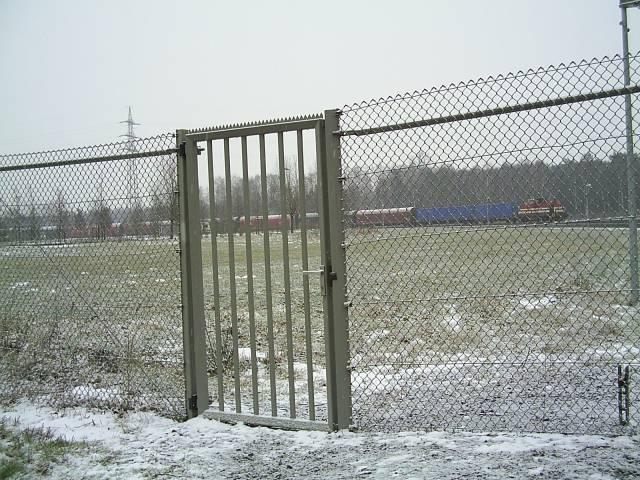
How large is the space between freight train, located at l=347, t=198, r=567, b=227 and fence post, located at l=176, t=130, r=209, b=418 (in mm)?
1616

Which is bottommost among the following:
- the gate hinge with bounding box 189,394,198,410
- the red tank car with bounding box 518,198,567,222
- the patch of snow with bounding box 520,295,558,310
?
the gate hinge with bounding box 189,394,198,410

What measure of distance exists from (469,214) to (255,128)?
1.93m

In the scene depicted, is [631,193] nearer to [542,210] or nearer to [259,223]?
[542,210]

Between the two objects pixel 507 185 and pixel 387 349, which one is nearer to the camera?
pixel 507 185

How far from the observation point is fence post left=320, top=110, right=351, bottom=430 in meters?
4.48

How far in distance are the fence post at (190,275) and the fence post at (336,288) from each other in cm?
133

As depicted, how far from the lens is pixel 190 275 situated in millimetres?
5148

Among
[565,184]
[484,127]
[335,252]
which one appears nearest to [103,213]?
[335,252]

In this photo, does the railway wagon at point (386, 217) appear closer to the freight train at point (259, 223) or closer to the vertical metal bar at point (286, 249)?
the freight train at point (259, 223)

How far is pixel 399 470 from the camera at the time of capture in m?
3.75

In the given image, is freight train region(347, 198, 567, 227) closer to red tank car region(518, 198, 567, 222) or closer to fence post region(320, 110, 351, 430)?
red tank car region(518, 198, 567, 222)

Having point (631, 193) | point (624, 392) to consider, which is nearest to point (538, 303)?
point (624, 392)

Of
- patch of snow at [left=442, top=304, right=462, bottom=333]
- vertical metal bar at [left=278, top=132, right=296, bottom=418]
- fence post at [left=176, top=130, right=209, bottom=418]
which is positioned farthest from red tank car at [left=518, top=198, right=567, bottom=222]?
patch of snow at [left=442, top=304, right=462, bottom=333]

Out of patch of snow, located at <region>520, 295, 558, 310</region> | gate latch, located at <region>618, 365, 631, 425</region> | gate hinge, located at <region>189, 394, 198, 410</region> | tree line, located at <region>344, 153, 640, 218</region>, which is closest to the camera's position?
tree line, located at <region>344, 153, 640, 218</region>
